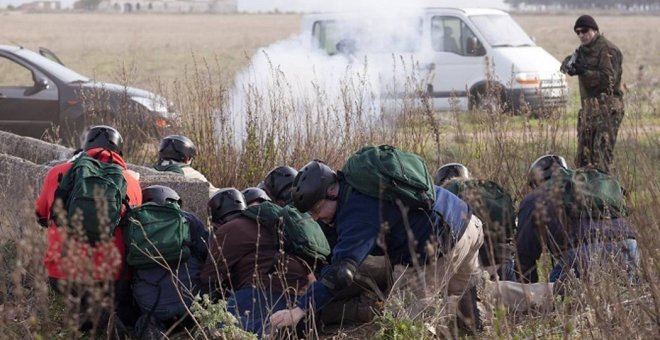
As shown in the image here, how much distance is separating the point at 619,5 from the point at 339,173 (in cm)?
9564

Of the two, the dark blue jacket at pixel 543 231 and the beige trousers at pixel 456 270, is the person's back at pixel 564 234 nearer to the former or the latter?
the dark blue jacket at pixel 543 231

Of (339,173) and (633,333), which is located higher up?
(339,173)

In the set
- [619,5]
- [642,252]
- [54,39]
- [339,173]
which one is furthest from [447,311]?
[619,5]

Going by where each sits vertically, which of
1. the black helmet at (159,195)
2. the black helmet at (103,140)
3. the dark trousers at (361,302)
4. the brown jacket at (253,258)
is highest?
the black helmet at (103,140)

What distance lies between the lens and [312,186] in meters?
6.29

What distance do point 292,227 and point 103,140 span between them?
2004mm

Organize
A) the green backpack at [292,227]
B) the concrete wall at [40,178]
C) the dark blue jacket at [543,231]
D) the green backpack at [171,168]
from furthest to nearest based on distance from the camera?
the green backpack at [171,168], the concrete wall at [40,178], the green backpack at [292,227], the dark blue jacket at [543,231]

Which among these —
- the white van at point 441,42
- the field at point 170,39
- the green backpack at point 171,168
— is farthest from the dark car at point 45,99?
the field at point 170,39

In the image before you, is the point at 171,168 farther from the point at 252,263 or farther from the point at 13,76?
the point at 13,76

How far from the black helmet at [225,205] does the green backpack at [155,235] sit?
463 millimetres

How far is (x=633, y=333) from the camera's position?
4844 millimetres

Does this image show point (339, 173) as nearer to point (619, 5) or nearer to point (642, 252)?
point (642, 252)

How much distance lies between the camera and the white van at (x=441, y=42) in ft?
60.6

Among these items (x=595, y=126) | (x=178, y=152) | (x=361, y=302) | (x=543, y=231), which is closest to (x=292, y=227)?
(x=361, y=302)
